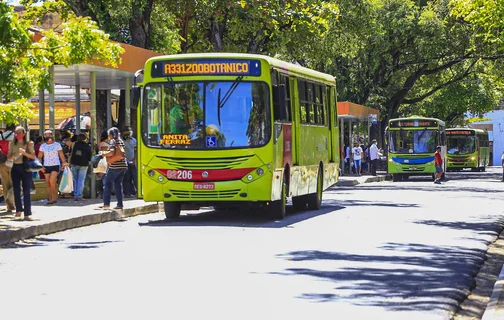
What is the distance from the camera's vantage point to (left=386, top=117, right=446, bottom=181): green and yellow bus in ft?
164

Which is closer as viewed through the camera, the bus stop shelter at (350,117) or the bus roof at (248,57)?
the bus roof at (248,57)

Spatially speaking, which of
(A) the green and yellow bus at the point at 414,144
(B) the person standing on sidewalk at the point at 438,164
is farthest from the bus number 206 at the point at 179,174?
(A) the green and yellow bus at the point at 414,144

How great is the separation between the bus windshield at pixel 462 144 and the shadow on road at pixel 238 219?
4928cm

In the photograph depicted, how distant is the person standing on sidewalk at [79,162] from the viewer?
84.1 ft

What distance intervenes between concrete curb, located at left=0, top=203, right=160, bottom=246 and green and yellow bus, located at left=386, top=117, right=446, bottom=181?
26658mm

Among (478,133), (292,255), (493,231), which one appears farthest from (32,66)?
(478,133)

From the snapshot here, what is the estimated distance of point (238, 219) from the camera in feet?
68.9

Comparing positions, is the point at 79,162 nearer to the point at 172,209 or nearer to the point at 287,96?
the point at 172,209

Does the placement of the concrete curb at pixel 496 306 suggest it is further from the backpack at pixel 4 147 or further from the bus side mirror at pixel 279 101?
the backpack at pixel 4 147

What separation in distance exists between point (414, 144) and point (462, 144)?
23221 mm

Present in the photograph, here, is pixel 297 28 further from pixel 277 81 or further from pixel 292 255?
pixel 292 255

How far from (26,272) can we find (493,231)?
946 centimetres

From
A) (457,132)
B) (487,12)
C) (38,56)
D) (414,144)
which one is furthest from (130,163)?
(457,132)

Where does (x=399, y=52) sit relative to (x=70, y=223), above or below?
above
